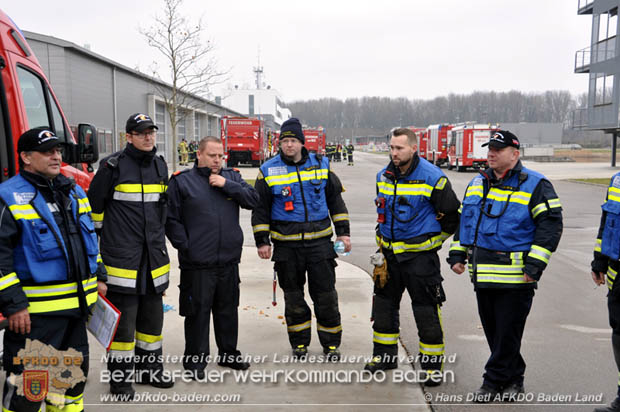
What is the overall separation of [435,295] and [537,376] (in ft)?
3.54

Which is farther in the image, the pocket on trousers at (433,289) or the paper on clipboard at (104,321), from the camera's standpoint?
the pocket on trousers at (433,289)

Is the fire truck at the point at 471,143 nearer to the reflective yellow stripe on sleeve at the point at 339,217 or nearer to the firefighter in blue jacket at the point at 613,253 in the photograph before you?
the reflective yellow stripe on sleeve at the point at 339,217

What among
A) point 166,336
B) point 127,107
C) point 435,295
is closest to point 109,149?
point 127,107

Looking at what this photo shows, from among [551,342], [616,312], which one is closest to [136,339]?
[616,312]

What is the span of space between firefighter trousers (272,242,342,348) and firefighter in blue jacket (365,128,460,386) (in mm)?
537

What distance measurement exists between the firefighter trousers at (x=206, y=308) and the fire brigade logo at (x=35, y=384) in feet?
4.47

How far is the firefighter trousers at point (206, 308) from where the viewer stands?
4586 mm

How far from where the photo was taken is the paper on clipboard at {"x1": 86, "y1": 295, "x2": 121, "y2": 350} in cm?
354

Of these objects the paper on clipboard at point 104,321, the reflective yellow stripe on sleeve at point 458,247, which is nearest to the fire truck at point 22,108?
the paper on clipboard at point 104,321

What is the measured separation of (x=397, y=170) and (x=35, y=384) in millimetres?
2983

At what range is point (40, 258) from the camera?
3193 millimetres

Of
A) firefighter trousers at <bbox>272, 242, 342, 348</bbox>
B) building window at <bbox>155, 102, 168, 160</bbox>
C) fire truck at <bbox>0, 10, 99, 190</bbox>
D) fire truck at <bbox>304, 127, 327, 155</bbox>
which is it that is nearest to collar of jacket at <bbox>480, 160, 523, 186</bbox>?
firefighter trousers at <bbox>272, 242, 342, 348</bbox>

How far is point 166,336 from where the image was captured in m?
5.55

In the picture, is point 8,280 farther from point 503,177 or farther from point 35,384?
point 503,177
